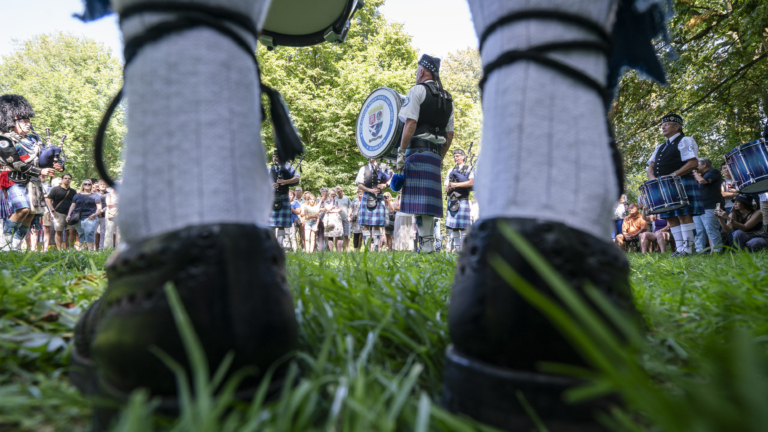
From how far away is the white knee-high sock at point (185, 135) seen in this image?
1.97 ft

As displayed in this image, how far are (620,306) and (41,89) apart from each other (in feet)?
118

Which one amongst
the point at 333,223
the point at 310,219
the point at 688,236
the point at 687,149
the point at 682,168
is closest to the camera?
the point at 682,168

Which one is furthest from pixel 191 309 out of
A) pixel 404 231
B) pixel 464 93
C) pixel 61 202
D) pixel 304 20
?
pixel 464 93

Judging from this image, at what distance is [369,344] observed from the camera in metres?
0.75

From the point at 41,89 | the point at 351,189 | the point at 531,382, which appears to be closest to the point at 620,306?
the point at 531,382

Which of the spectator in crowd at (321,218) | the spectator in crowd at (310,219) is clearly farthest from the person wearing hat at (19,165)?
the spectator in crowd at (321,218)

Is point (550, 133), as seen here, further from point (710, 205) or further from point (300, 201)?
point (300, 201)

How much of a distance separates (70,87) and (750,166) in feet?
112

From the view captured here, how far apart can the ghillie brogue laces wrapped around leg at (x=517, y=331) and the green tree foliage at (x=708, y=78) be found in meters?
7.12

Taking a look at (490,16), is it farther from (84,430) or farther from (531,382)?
(84,430)

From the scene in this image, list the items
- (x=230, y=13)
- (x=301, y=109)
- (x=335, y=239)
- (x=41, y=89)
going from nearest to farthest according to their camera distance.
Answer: (x=230, y=13) < (x=335, y=239) < (x=301, y=109) < (x=41, y=89)

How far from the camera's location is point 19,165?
6055 millimetres

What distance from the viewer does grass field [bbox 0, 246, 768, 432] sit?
35 cm

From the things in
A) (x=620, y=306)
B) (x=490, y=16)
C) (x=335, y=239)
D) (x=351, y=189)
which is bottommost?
(x=620, y=306)
